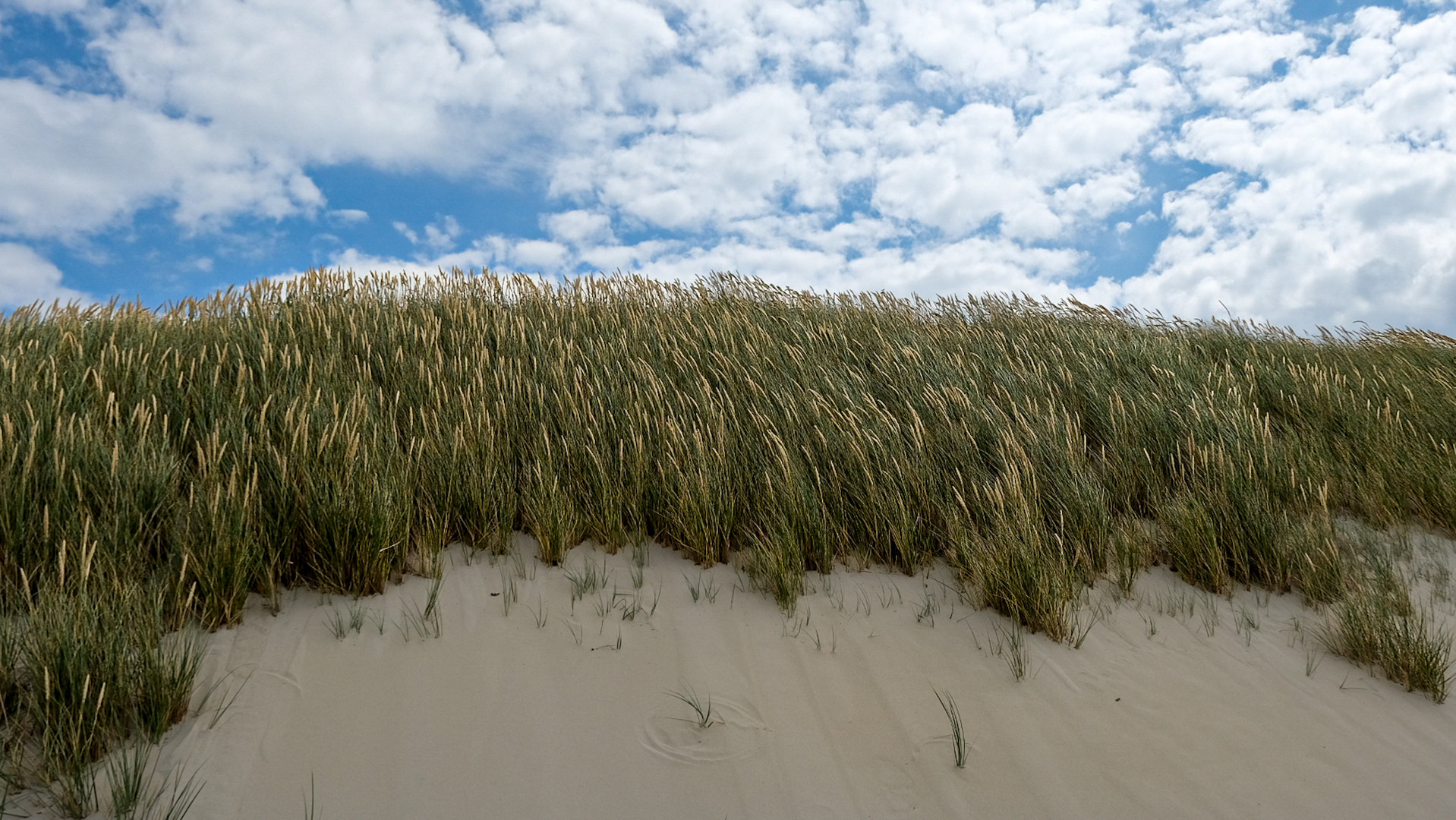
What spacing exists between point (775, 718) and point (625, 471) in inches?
64.0

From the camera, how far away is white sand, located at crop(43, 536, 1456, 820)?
2422mm

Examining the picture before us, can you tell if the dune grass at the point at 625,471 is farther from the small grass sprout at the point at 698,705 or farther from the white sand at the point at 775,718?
the small grass sprout at the point at 698,705

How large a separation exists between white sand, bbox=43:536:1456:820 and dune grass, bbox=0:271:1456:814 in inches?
9.0

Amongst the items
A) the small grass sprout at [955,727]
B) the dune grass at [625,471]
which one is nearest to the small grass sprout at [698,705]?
the dune grass at [625,471]

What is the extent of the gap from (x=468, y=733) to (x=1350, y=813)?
303 cm

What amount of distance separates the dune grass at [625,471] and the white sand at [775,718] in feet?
0.75

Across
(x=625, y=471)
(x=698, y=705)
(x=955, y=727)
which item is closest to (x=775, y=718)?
(x=698, y=705)

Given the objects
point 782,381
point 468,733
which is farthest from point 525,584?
point 782,381

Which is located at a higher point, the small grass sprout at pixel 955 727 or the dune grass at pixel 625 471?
the dune grass at pixel 625 471

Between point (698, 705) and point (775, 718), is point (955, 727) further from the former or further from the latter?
point (698, 705)

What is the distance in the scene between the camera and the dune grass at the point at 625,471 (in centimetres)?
289

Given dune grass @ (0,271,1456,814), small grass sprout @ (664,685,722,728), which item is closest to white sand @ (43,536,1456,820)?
small grass sprout @ (664,685,722,728)

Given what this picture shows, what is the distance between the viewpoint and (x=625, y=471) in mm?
3938

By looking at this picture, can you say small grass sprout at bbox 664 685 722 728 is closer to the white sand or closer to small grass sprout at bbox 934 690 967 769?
the white sand
